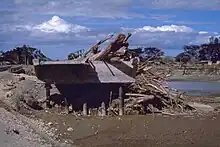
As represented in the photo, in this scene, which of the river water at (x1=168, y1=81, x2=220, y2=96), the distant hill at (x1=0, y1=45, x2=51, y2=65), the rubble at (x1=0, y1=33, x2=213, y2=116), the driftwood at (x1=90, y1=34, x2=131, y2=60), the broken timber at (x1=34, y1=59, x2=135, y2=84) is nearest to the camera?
the driftwood at (x1=90, y1=34, x2=131, y2=60)

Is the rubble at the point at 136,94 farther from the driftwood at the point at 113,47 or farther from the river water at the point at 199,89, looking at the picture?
the river water at the point at 199,89

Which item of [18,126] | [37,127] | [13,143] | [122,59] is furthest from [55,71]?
[13,143]

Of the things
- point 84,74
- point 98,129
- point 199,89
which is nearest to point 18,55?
point 199,89

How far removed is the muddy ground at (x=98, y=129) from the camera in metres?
18.4

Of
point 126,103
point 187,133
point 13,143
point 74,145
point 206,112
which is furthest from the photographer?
point 206,112

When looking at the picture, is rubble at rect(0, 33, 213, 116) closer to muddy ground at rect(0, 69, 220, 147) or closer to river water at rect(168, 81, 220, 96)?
muddy ground at rect(0, 69, 220, 147)

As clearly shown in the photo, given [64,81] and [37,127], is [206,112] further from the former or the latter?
[37,127]

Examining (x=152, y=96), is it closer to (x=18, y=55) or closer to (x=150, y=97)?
(x=150, y=97)

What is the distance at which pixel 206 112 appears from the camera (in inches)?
1102

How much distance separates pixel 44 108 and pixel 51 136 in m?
6.66

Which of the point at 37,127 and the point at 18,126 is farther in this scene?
the point at 37,127

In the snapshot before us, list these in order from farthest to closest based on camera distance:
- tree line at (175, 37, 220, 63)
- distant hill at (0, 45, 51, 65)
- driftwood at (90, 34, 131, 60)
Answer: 1. tree line at (175, 37, 220, 63)
2. distant hill at (0, 45, 51, 65)
3. driftwood at (90, 34, 131, 60)

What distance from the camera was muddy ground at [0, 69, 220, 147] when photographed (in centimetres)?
1838

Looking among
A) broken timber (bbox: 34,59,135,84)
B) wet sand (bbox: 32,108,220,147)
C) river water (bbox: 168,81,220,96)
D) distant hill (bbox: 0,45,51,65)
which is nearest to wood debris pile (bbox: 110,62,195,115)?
broken timber (bbox: 34,59,135,84)
